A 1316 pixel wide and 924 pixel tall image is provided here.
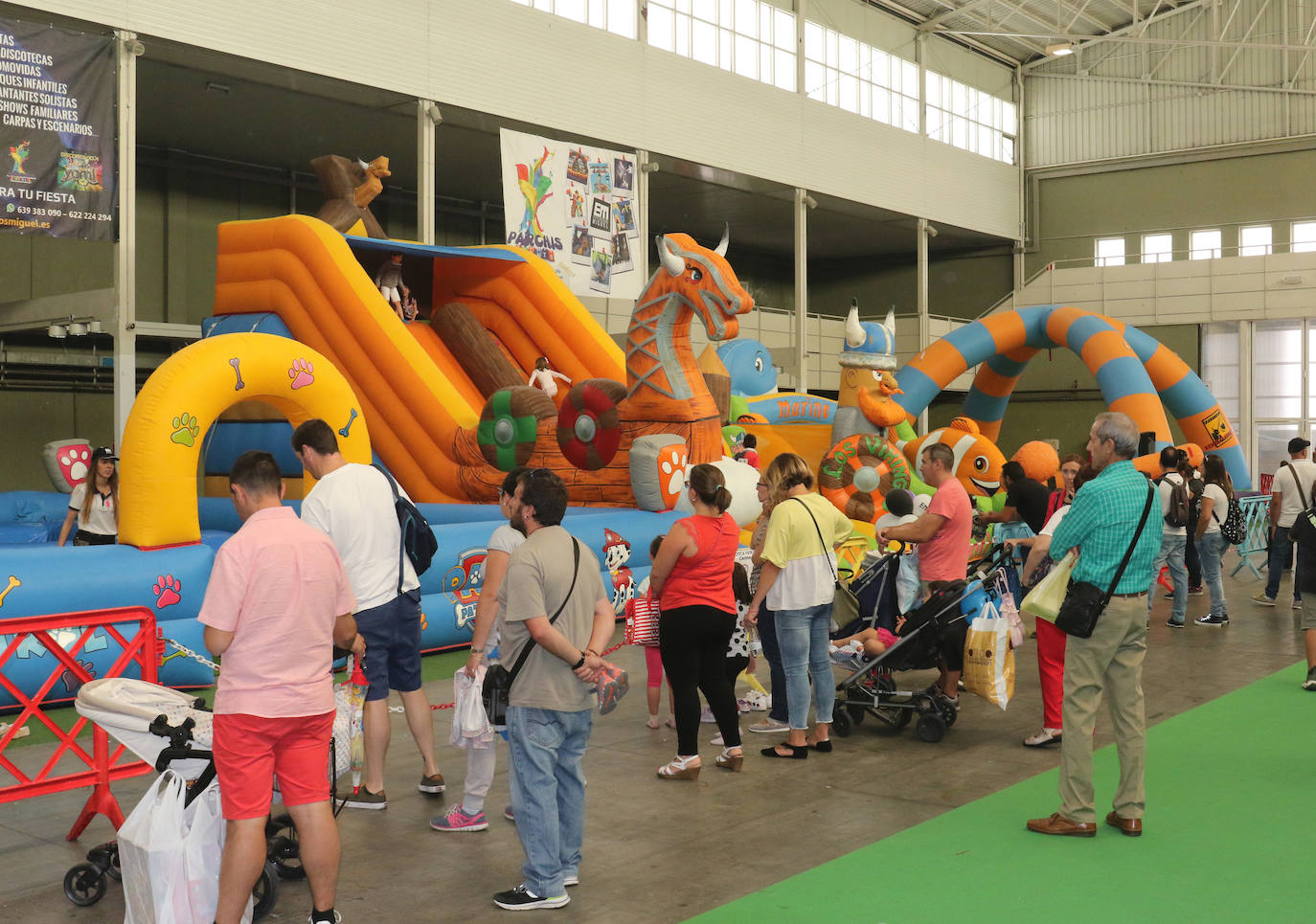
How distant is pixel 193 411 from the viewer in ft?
24.9

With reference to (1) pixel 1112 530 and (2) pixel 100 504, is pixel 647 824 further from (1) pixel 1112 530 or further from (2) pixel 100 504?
(2) pixel 100 504

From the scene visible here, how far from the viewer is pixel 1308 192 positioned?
75.5 feet

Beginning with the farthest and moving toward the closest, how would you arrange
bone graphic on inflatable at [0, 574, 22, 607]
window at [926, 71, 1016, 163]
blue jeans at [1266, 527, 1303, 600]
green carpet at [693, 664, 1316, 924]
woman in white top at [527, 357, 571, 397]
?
1. window at [926, 71, 1016, 163]
2. woman in white top at [527, 357, 571, 397]
3. blue jeans at [1266, 527, 1303, 600]
4. bone graphic on inflatable at [0, 574, 22, 607]
5. green carpet at [693, 664, 1316, 924]

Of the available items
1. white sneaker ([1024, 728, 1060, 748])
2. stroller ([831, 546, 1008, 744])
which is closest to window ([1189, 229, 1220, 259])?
stroller ([831, 546, 1008, 744])

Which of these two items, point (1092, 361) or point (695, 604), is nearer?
→ point (695, 604)

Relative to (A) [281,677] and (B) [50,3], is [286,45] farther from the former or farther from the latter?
(A) [281,677]

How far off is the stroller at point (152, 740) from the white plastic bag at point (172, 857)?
43 millimetres

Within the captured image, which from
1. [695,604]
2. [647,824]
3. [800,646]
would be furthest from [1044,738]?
[647,824]

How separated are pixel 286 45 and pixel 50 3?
A: 259 centimetres

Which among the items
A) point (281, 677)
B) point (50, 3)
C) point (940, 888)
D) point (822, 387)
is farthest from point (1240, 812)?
point (822, 387)

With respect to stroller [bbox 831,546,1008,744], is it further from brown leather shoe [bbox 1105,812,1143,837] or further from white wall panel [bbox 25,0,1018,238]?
white wall panel [bbox 25,0,1018,238]

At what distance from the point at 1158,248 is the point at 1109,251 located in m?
0.97

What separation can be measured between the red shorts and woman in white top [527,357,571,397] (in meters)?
8.53

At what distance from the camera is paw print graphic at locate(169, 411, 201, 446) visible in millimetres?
7422
